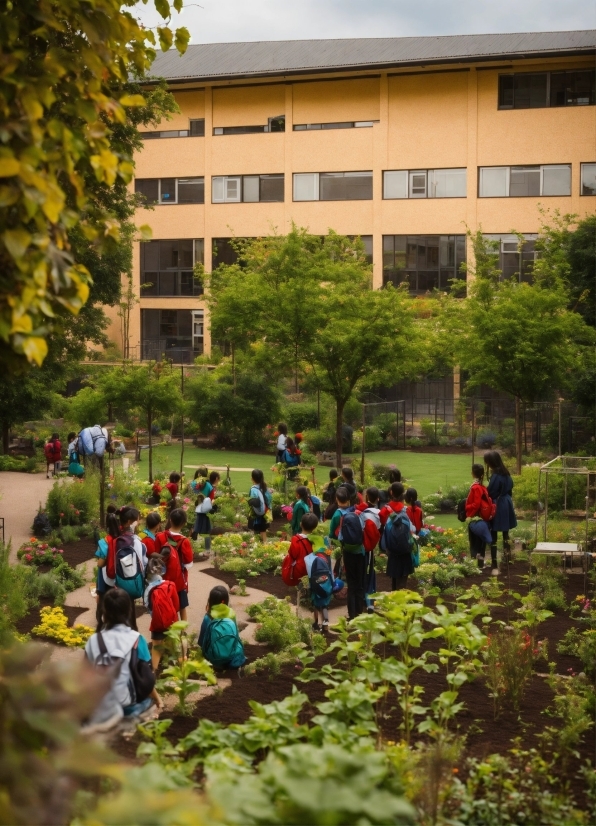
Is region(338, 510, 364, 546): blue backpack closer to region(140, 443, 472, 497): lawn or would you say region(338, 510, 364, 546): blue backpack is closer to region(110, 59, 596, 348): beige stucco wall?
region(140, 443, 472, 497): lawn

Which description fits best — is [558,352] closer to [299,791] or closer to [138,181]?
[299,791]

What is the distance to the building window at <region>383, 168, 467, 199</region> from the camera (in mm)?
46312

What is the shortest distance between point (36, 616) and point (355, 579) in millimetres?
4026

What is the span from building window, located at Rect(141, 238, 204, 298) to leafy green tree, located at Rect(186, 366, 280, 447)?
1709cm

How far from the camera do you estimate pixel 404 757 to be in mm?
5375

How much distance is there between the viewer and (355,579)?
38.2 feet

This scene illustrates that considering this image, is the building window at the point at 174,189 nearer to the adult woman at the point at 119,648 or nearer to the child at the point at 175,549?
the child at the point at 175,549

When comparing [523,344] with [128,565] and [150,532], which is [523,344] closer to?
[150,532]

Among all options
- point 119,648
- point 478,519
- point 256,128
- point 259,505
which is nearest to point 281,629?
point 119,648

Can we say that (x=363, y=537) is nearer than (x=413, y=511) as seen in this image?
Yes

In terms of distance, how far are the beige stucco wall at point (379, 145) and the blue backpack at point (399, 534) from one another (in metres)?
34.0

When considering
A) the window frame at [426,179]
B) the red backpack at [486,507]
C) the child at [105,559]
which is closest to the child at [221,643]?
the child at [105,559]

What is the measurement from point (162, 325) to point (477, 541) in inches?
1568

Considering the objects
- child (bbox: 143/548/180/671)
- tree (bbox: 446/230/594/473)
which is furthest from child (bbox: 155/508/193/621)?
tree (bbox: 446/230/594/473)
